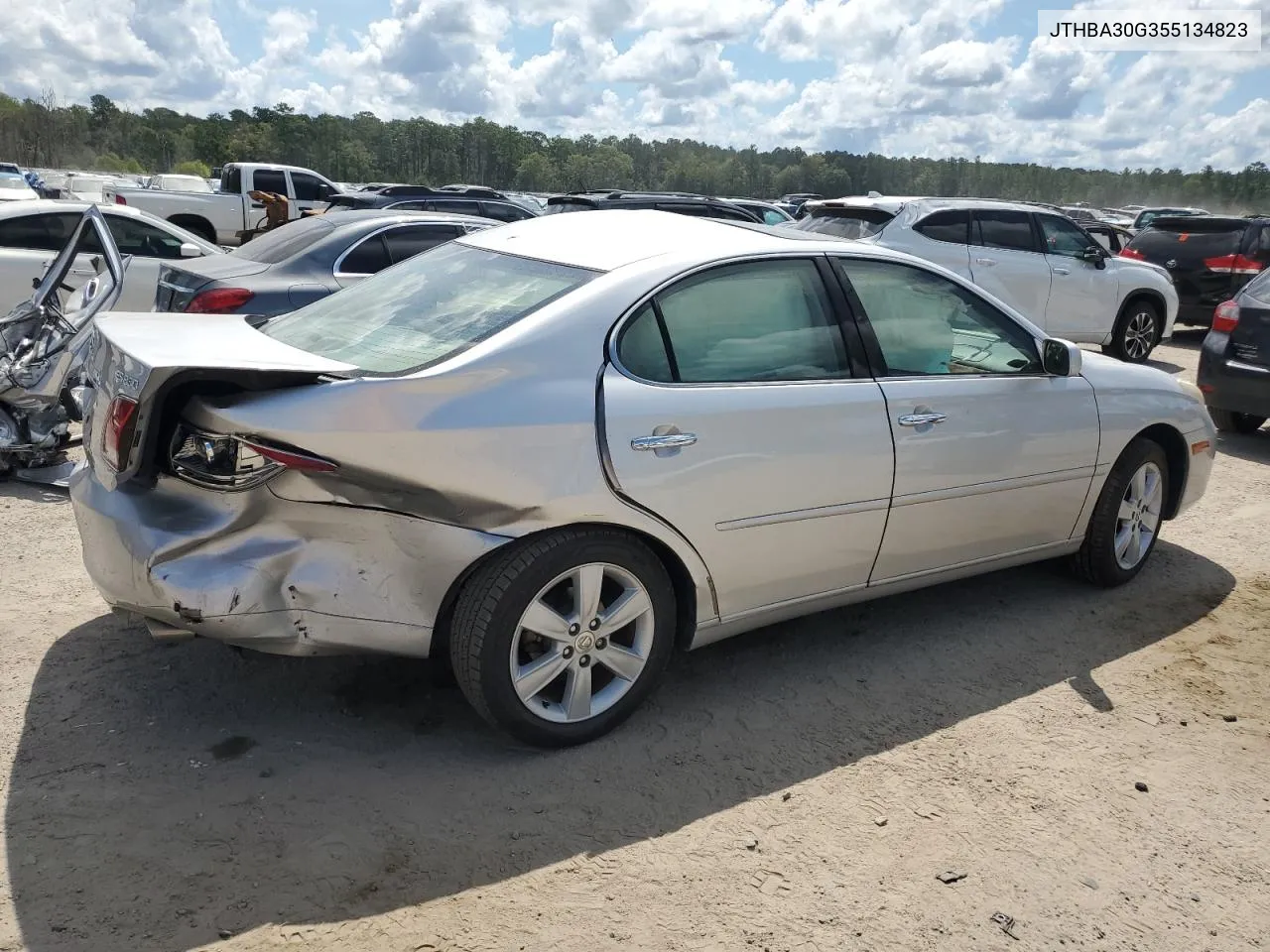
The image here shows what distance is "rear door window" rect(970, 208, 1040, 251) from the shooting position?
11.4 metres

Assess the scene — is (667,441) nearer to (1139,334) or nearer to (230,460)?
(230,460)

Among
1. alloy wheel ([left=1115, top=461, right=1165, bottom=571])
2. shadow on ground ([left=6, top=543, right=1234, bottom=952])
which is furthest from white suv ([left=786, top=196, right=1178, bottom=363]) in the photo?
shadow on ground ([left=6, top=543, right=1234, bottom=952])

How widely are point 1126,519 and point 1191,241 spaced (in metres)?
11.4

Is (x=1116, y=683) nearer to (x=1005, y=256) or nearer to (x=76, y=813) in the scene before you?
(x=76, y=813)

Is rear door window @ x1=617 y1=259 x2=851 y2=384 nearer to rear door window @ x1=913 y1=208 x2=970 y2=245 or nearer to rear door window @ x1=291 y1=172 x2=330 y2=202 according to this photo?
rear door window @ x1=913 y1=208 x2=970 y2=245

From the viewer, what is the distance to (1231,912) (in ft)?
9.41

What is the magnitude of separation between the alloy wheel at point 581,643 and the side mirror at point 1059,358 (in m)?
2.20

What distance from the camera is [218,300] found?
7078 millimetres

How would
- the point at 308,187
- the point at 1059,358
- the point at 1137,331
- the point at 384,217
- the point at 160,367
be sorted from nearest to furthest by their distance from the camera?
the point at 160,367
the point at 1059,358
the point at 384,217
the point at 1137,331
the point at 308,187

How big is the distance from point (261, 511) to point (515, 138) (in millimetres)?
75154

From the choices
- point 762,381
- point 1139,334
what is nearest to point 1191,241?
point 1139,334

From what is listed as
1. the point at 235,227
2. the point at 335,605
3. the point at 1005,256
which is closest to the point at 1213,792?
the point at 335,605

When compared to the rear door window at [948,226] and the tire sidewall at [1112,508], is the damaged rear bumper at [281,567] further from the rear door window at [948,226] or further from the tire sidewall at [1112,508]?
the rear door window at [948,226]

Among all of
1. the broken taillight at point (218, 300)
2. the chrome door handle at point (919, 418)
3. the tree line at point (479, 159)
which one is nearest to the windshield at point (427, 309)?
the chrome door handle at point (919, 418)
